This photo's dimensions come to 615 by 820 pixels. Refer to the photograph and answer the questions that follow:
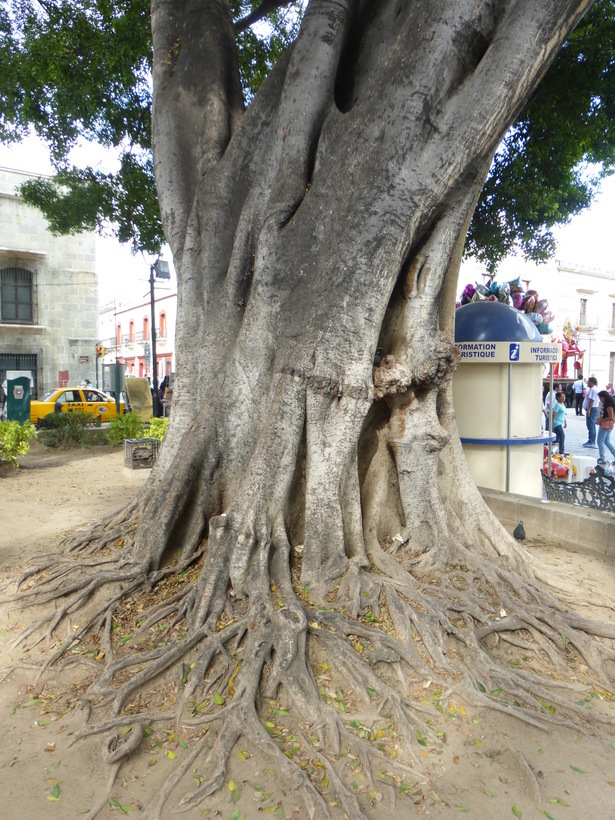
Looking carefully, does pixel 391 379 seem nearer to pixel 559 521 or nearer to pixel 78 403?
pixel 559 521

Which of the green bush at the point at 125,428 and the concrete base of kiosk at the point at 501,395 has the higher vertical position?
the concrete base of kiosk at the point at 501,395

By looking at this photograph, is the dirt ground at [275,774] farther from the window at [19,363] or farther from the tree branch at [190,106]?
the window at [19,363]

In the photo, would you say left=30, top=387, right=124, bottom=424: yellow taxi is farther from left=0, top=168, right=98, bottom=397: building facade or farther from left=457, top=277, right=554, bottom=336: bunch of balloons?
left=457, top=277, right=554, bottom=336: bunch of balloons

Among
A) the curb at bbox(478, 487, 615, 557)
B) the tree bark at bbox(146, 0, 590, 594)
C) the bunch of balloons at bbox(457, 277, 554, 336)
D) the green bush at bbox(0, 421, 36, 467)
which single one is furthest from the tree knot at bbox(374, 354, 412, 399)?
the green bush at bbox(0, 421, 36, 467)

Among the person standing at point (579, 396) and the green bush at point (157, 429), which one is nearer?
the green bush at point (157, 429)

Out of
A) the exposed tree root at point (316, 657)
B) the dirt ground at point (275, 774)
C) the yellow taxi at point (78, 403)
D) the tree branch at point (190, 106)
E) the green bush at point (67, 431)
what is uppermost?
the tree branch at point (190, 106)

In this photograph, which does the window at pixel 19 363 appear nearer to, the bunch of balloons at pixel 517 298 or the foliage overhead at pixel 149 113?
the foliage overhead at pixel 149 113

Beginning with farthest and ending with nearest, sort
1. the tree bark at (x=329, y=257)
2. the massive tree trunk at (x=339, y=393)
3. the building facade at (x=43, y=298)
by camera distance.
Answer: the building facade at (x=43, y=298), the tree bark at (x=329, y=257), the massive tree trunk at (x=339, y=393)

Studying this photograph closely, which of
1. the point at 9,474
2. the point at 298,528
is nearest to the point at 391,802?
the point at 298,528

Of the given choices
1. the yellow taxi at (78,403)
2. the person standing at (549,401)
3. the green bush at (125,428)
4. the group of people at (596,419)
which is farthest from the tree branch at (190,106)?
the yellow taxi at (78,403)

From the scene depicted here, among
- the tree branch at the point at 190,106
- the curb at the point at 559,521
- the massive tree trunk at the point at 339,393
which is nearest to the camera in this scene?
the massive tree trunk at the point at 339,393

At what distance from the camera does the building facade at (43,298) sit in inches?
1023

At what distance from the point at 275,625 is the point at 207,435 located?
5.05ft

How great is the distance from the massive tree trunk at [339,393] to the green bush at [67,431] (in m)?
8.79
